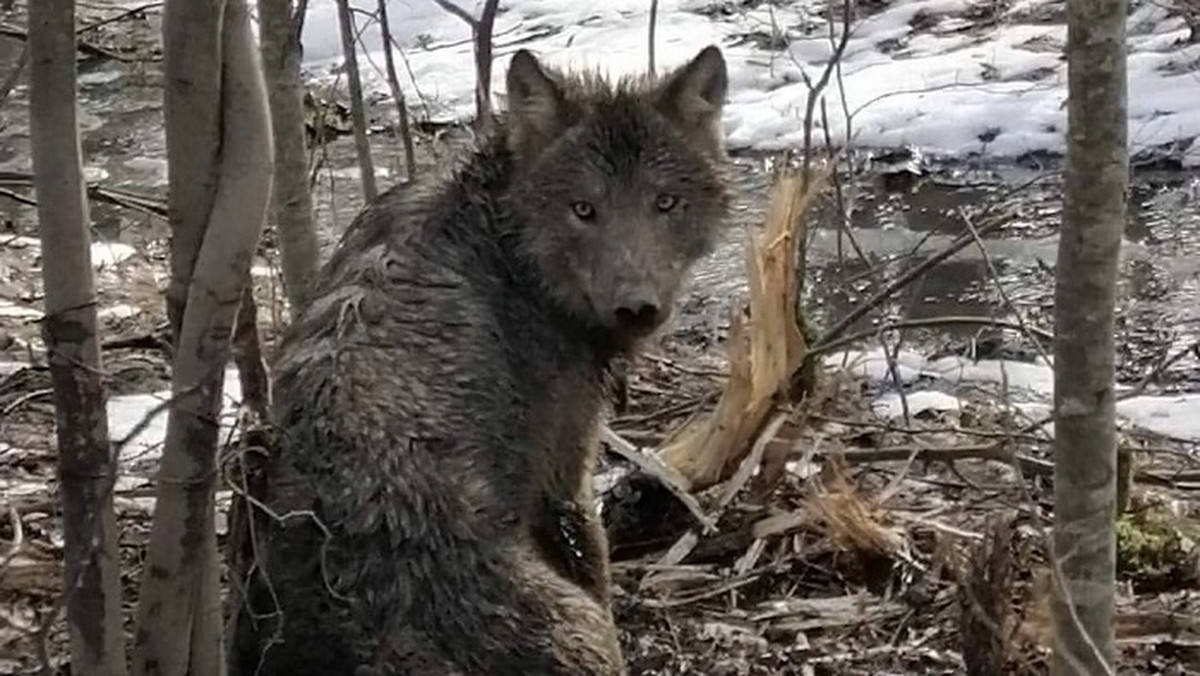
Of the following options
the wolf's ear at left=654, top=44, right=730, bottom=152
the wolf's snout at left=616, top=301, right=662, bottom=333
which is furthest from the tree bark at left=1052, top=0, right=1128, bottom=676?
the wolf's ear at left=654, top=44, right=730, bottom=152

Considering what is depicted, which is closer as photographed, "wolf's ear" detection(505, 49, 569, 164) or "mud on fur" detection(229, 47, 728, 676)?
"mud on fur" detection(229, 47, 728, 676)

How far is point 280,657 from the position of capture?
15.2 feet

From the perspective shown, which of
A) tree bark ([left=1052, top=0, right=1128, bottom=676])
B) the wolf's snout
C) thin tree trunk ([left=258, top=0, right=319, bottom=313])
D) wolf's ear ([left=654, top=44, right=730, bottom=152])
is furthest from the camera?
thin tree trunk ([left=258, top=0, right=319, bottom=313])

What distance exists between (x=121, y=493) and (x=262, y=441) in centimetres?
178

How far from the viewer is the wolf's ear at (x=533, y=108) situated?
19.7 feet

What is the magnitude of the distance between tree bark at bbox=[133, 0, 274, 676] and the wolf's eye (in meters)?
1.81

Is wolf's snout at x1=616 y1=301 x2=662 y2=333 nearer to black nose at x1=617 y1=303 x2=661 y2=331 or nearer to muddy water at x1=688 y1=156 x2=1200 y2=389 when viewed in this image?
black nose at x1=617 y1=303 x2=661 y2=331

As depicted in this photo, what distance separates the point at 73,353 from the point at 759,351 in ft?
11.0

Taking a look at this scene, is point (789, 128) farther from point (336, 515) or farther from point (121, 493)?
point (336, 515)

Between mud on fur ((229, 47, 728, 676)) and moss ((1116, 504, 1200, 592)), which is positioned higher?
mud on fur ((229, 47, 728, 676))

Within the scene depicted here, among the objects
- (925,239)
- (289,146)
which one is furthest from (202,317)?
(925,239)

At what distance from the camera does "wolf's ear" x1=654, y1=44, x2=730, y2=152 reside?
6.14 meters

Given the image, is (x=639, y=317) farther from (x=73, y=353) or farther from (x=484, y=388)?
(x=73, y=353)

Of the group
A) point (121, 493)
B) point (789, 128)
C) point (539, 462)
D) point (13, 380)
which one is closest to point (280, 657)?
point (539, 462)
